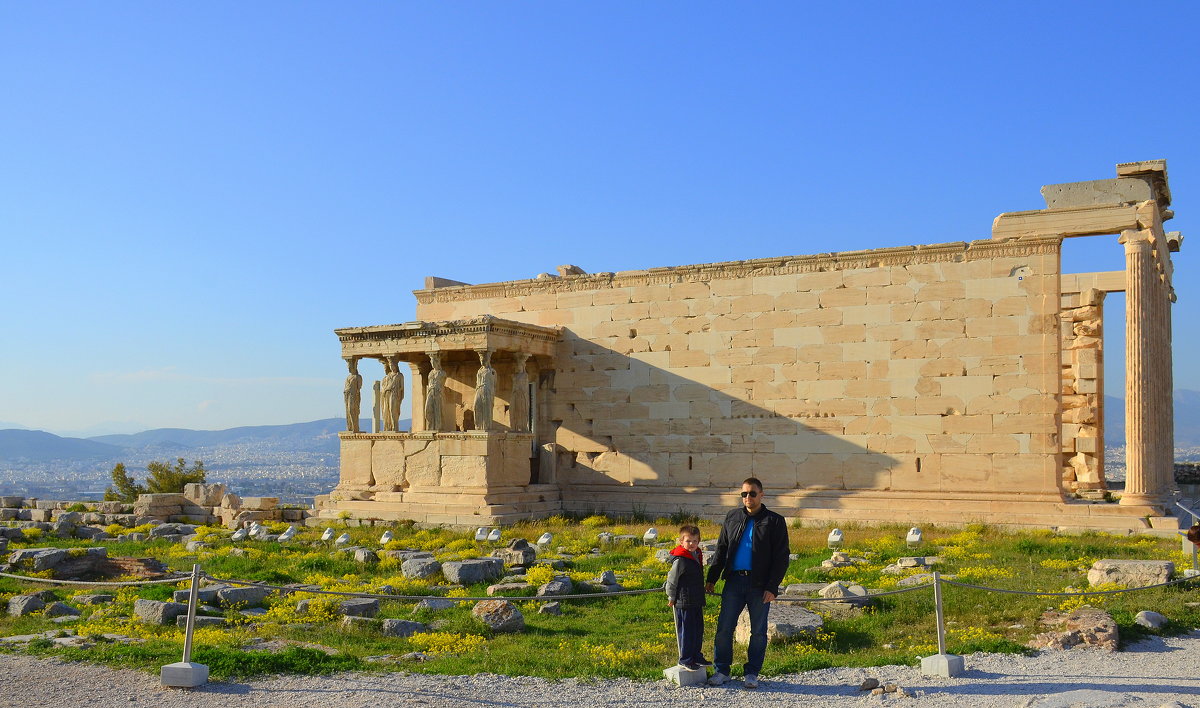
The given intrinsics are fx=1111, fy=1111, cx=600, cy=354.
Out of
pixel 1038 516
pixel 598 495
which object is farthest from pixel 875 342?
pixel 598 495

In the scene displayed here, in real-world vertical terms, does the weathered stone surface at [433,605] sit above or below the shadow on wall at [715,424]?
below

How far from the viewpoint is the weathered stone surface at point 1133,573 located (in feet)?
36.9

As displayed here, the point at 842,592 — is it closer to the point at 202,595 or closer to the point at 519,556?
the point at 519,556

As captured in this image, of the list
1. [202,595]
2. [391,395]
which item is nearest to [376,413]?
[391,395]

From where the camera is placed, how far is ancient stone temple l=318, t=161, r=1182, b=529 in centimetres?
1869

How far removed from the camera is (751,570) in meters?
8.21

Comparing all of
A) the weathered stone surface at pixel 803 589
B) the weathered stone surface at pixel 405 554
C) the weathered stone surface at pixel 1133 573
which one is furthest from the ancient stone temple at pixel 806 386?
the weathered stone surface at pixel 803 589

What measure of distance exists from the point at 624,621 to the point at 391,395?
12947 millimetres

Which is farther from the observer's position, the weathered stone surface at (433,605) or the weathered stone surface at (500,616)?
the weathered stone surface at (433,605)

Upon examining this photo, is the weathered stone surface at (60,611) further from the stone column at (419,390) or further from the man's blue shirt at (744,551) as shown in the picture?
the stone column at (419,390)

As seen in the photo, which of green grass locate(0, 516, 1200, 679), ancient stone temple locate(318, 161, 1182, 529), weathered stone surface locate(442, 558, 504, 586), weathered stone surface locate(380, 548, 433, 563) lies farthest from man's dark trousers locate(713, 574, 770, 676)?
ancient stone temple locate(318, 161, 1182, 529)

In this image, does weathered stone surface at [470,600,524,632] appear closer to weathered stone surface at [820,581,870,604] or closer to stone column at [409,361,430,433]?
weathered stone surface at [820,581,870,604]

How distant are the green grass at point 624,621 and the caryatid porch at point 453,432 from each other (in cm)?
511

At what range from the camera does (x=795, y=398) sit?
20594 millimetres
